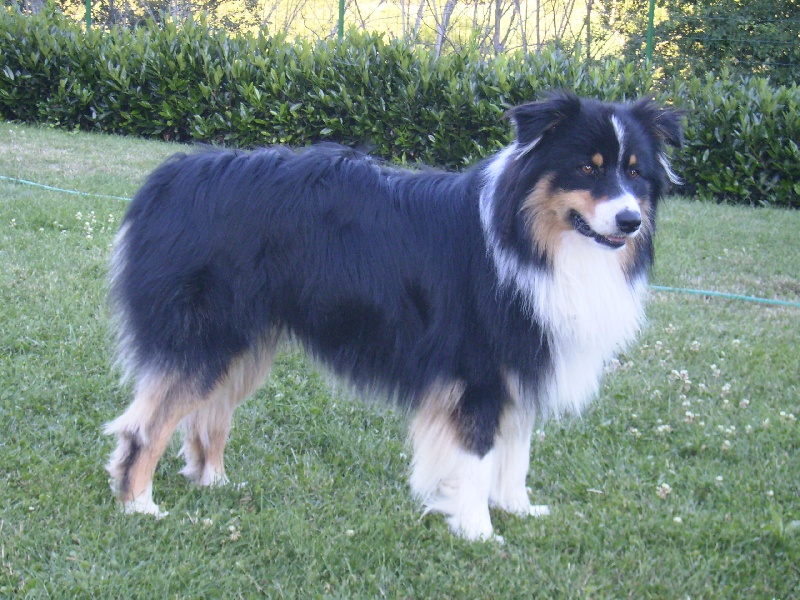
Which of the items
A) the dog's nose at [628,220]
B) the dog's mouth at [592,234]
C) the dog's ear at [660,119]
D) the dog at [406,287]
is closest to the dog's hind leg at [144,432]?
the dog at [406,287]

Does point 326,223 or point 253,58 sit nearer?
point 326,223

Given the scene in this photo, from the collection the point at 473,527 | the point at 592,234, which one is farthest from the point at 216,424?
the point at 592,234

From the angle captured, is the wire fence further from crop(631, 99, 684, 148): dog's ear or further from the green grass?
crop(631, 99, 684, 148): dog's ear

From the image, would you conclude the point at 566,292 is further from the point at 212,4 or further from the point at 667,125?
the point at 212,4

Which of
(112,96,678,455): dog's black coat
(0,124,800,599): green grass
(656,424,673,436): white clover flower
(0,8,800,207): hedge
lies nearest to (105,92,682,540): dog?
(112,96,678,455): dog's black coat

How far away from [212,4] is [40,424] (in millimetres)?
13151

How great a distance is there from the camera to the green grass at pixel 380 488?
3.20 meters

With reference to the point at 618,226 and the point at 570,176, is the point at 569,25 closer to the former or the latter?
the point at 570,176

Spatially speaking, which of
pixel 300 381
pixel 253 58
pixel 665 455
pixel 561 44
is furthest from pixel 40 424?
pixel 561 44

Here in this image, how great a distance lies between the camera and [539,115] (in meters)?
3.17

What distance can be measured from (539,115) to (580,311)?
808 millimetres

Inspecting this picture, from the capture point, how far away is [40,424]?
4262 mm

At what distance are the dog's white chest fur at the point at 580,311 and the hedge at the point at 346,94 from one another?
21.2 ft

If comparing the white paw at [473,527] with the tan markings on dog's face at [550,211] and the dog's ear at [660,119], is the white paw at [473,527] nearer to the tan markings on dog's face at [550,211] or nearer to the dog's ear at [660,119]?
the tan markings on dog's face at [550,211]
